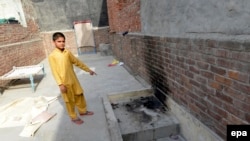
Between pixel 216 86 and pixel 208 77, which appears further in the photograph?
pixel 208 77

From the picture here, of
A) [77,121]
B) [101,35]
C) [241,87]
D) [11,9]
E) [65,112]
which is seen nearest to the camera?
[241,87]

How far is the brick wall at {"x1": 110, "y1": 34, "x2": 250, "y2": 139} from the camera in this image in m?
1.94

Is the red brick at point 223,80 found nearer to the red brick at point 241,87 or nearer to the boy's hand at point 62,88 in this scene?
the red brick at point 241,87

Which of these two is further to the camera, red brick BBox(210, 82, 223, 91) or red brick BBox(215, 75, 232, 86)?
red brick BBox(210, 82, 223, 91)

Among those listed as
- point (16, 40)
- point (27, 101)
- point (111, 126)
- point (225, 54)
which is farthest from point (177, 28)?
point (16, 40)

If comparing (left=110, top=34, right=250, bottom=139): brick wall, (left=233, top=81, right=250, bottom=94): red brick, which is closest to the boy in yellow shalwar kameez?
(left=110, top=34, right=250, bottom=139): brick wall

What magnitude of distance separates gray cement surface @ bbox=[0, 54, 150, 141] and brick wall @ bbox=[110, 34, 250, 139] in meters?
1.39

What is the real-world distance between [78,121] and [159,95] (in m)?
1.82

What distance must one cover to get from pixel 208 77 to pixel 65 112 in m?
2.88

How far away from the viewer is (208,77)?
246 cm

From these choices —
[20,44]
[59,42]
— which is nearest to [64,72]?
[59,42]

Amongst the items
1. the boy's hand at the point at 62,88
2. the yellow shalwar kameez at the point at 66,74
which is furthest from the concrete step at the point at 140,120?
the boy's hand at the point at 62,88

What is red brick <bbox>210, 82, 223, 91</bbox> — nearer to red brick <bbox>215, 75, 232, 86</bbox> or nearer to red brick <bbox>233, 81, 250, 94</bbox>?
red brick <bbox>215, 75, 232, 86</bbox>

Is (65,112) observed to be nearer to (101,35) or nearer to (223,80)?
(223,80)
